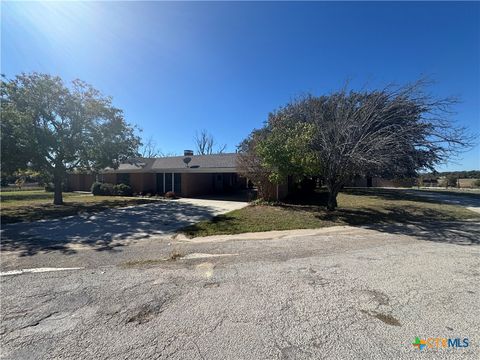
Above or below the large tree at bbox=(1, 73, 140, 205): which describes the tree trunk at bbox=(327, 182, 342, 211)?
below

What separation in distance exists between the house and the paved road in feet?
43.9

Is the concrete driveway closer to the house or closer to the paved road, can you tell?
the paved road

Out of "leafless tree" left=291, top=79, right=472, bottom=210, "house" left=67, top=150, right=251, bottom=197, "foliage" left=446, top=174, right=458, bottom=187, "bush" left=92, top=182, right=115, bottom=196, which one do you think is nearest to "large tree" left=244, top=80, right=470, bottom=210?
"leafless tree" left=291, top=79, right=472, bottom=210

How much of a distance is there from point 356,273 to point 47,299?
5.30 metres

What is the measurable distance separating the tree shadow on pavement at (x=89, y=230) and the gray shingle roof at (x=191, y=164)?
8.19 meters

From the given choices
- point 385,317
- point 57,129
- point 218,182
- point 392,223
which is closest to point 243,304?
point 385,317

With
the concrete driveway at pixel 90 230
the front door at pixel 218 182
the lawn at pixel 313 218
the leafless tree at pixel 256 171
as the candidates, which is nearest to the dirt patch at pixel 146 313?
the concrete driveway at pixel 90 230

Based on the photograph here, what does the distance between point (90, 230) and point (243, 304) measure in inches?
303

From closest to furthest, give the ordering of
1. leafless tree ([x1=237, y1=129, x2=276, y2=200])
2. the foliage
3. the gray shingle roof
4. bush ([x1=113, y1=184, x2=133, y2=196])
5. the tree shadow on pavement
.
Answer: the tree shadow on pavement, leafless tree ([x1=237, y1=129, x2=276, y2=200]), the gray shingle roof, bush ([x1=113, y1=184, x2=133, y2=196]), the foliage

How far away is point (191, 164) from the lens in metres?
22.0

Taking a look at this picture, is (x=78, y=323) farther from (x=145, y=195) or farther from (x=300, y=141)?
(x=145, y=195)

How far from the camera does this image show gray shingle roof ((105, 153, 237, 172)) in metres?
19.9

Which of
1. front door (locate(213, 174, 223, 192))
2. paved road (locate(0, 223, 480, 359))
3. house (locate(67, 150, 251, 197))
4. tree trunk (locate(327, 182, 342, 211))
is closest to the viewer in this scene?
paved road (locate(0, 223, 480, 359))

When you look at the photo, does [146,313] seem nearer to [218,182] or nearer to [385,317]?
[385,317]
